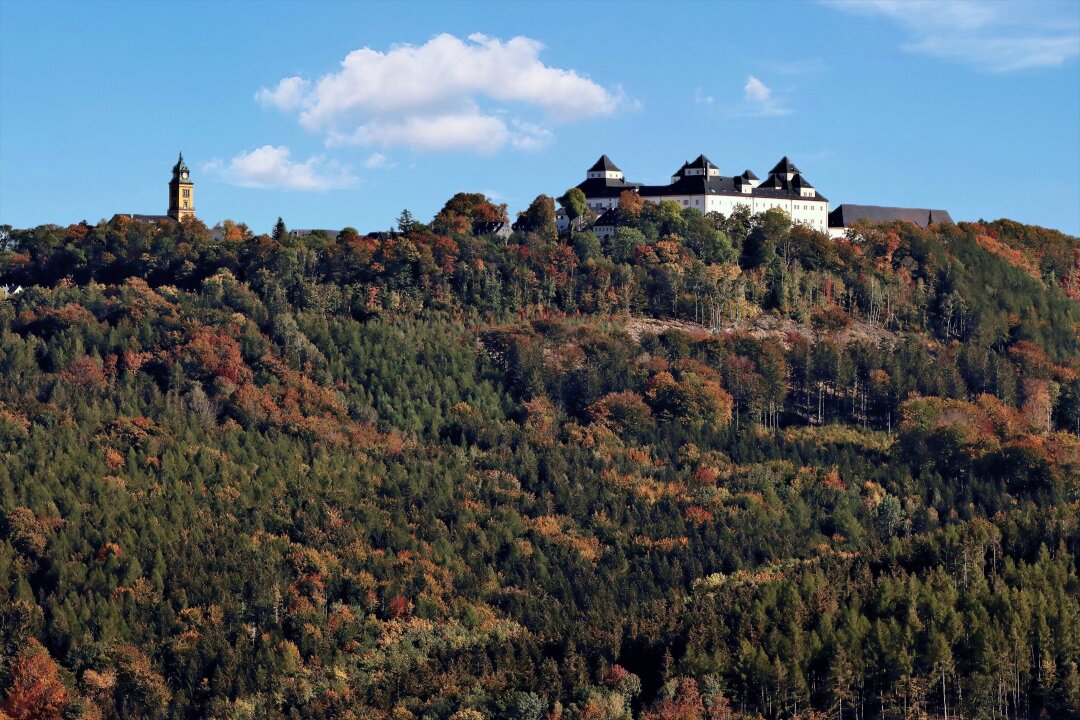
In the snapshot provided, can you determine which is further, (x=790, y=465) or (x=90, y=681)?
(x=790, y=465)

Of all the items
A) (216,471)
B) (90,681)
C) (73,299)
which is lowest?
(90,681)

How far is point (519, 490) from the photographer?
156625mm

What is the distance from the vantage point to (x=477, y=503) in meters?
153

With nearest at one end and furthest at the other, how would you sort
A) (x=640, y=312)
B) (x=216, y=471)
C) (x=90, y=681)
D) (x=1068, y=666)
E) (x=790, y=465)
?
(x=1068, y=666), (x=90, y=681), (x=216, y=471), (x=790, y=465), (x=640, y=312)

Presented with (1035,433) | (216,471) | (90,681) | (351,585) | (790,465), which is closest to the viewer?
(90,681)

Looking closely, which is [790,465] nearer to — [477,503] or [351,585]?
[477,503]

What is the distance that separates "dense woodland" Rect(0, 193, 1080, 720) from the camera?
116 metres

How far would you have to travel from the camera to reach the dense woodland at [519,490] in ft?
380

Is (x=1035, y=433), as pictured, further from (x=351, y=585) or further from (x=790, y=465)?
(x=351, y=585)

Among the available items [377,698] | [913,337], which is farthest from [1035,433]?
[377,698]

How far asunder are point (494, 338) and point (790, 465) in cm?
3469

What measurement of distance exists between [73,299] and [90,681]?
69.9 metres

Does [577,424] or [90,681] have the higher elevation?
[577,424]

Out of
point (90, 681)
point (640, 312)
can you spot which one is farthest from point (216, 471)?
point (640, 312)
